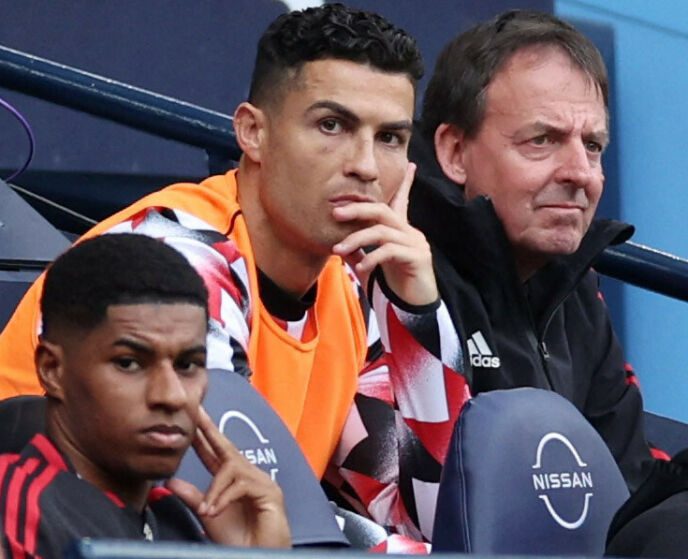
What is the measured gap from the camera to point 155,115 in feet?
11.0

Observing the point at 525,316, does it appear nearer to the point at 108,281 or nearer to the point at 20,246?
the point at 20,246

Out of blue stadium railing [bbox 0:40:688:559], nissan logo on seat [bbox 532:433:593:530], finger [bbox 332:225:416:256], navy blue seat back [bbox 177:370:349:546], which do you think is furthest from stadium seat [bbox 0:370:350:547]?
blue stadium railing [bbox 0:40:688:559]

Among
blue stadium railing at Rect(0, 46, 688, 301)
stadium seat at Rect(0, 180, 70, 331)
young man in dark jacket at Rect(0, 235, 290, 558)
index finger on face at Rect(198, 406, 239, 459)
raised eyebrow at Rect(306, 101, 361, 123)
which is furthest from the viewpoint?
blue stadium railing at Rect(0, 46, 688, 301)

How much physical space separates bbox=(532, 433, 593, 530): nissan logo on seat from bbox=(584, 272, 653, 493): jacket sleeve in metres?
0.65

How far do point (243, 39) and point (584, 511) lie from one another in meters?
2.18

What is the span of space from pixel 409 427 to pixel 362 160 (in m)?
0.35

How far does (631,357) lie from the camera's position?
168 inches

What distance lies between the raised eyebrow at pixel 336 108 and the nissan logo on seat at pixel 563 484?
57 centimetres

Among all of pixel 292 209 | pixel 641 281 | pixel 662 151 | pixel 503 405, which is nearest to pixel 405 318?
pixel 292 209

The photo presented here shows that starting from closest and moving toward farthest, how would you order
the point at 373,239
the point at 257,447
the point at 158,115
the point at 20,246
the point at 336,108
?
the point at 257,447 → the point at 373,239 → the point at 336,108 → the point at 20,246 → the point at 158,115

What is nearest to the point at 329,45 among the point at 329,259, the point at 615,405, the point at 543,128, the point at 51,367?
the point at 329,259

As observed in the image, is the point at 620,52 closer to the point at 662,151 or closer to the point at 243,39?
the point at 662,151

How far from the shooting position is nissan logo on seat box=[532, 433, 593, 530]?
2125 mm

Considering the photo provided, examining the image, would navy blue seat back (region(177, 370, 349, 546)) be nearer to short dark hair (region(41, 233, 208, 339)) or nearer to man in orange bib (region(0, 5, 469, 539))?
short dark hair (region(41, 233, 208, 339))
